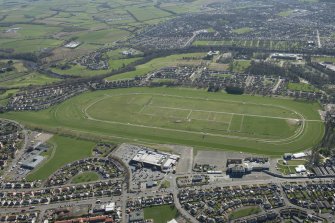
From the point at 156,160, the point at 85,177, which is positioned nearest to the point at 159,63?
the point at 156,160

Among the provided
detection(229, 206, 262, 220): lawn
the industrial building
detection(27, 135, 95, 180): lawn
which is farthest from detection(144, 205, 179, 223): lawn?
detection(27, 135, 95, 180): lawn

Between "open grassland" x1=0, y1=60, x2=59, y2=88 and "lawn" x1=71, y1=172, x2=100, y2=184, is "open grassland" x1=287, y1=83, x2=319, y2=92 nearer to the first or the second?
"lawn" x1=71, y1=172, x2=100, y2=184

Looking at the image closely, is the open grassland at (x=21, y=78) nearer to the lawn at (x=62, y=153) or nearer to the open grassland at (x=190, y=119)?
the open grassland at (x=190, y=119)

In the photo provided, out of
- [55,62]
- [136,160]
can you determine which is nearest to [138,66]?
[55,62]

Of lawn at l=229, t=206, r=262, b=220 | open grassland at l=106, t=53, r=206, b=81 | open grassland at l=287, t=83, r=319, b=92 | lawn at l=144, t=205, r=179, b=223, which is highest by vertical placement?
open grassland at l=287, t=83, r=319, b=92

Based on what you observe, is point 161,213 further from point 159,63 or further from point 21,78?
point 21,78

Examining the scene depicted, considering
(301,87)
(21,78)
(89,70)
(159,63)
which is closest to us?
(301,87)
